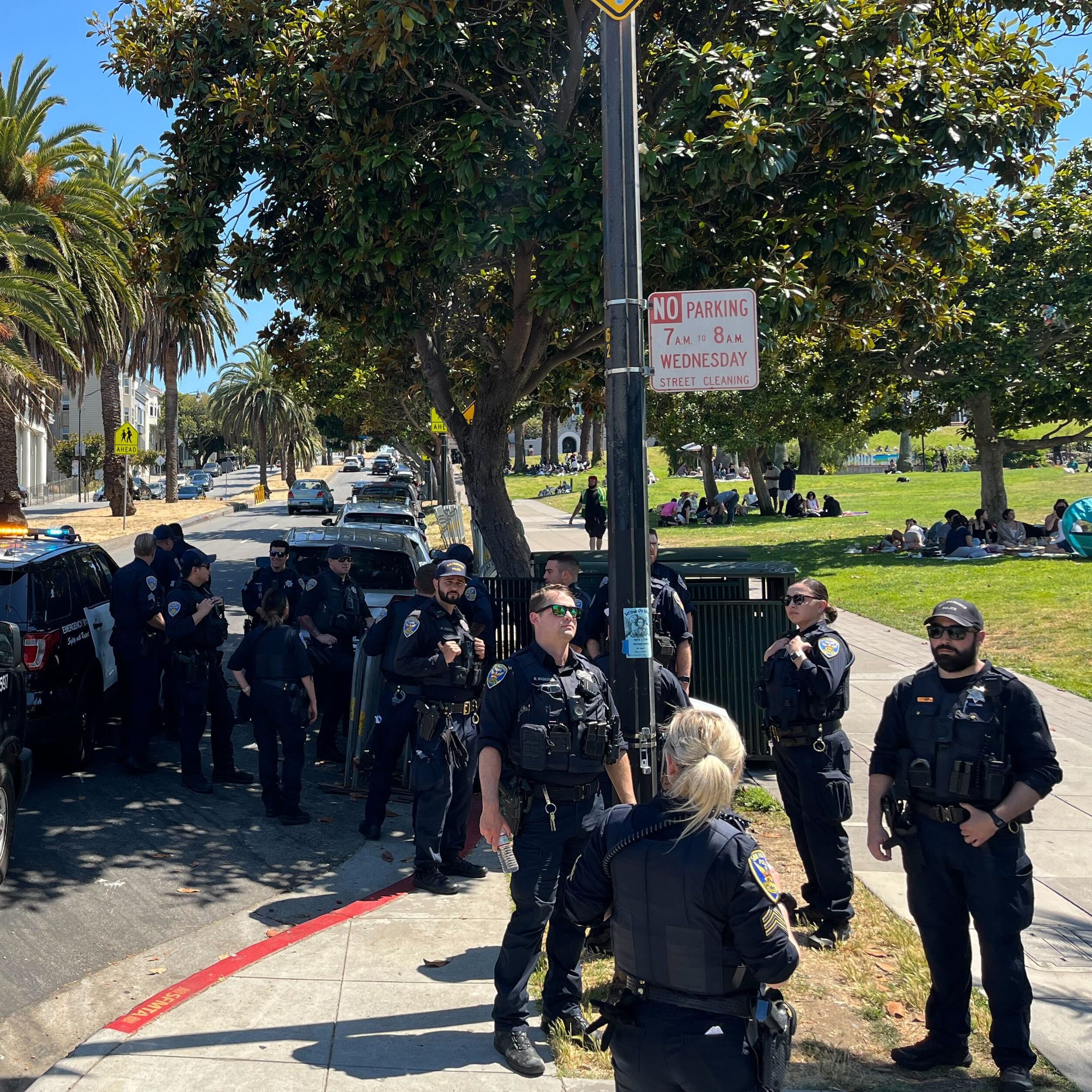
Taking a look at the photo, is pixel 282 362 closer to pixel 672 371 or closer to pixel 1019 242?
pixel 672 371

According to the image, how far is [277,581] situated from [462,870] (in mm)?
3656

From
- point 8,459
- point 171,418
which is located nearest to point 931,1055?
point 8,459

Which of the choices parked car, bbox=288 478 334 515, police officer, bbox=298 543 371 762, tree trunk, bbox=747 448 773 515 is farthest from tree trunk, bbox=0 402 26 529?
tree trunk, bbox=747 448 773 515

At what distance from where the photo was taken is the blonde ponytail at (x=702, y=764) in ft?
9.84

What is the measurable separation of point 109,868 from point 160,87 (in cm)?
823

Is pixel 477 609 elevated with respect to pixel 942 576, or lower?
elevated

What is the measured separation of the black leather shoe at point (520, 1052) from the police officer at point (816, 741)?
1818mm

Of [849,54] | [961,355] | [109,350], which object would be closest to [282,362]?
[849,54]

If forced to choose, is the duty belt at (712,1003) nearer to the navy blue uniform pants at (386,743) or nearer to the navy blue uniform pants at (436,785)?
the navy blue uniform pants at (436,785)

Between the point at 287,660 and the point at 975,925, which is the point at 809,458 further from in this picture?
the point at 975,925

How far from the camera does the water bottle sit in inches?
181

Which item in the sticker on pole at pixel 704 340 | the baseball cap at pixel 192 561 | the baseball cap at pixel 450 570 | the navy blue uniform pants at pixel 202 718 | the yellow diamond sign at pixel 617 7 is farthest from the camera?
the baseball cap at pixel 192 561

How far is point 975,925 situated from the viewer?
432 centimetres

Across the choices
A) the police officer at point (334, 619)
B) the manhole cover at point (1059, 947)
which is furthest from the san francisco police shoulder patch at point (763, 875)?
the police officer at point (334, 619)
